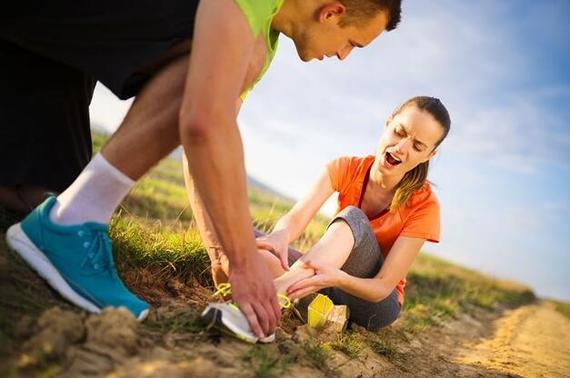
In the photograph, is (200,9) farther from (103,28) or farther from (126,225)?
(126,225)

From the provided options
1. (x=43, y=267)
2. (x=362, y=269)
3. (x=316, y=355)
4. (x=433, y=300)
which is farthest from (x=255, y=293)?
(x=433, y=300)

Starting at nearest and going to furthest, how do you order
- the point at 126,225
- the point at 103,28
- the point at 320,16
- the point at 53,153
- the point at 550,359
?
the point at 103,28, the point at 320,16, the point at 53,153, the point at 126,225, the point at 550,359

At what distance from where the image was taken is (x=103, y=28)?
191 centimetres

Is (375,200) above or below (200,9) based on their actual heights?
below

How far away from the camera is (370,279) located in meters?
2.75

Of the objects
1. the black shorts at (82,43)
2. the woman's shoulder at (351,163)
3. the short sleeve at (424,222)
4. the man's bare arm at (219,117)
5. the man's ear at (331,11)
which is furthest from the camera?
the woman's shoulder at (351,163)

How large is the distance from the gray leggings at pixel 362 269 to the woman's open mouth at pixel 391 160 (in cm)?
51

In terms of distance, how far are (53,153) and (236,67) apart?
127 cm

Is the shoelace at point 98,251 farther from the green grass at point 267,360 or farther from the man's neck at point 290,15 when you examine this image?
the man's neck at point 290,15

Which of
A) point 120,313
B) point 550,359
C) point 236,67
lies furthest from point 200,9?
point 550,359

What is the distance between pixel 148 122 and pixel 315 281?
45.2 inches

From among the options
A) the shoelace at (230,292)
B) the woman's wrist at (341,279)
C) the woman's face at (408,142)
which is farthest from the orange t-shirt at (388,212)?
the shoelace at (230,292)

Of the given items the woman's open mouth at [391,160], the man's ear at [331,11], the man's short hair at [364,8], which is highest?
the man's short hair at [364,8]

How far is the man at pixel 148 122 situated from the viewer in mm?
1612
